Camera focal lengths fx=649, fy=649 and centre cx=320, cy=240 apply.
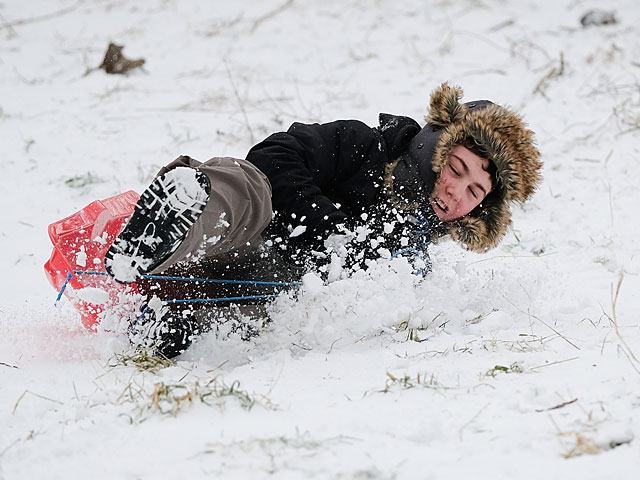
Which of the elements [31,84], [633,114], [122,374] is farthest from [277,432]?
[31,84]

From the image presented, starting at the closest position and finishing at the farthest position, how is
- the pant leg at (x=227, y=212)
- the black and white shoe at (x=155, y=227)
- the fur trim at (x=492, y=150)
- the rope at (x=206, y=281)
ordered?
1. the black and white shoe at (x=155, y=227)
2. the pant leg at (x=227, y=212)
3. the rope at (x=206, y=281)
4. the fur trim at (x=492, y=150)

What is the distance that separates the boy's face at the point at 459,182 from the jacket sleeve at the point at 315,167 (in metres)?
0.25

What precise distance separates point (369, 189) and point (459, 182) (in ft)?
1.04

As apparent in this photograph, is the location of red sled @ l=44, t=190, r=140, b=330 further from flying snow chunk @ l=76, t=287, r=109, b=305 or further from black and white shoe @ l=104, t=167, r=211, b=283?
black and white shoe @ l=104, t=167, r=211, b=283

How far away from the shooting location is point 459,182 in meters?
2.28

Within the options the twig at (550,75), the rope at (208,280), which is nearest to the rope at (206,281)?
the rope at (208,280)

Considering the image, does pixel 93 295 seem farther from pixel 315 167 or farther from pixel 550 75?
pixel 550 75

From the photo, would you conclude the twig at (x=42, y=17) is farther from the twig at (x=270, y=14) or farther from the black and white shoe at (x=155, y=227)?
the black and white shoe at (x=155, y=227)

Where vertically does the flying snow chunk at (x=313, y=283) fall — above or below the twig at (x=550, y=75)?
above

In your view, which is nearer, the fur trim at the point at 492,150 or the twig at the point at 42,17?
the fur trim at the point at 492,150

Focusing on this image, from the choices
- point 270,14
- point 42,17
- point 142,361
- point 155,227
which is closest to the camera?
point 155,227

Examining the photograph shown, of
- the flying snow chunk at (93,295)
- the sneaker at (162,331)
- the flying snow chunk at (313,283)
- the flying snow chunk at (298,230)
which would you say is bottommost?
the sneaker at (162,331)

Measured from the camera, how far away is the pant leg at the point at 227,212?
1816 mm

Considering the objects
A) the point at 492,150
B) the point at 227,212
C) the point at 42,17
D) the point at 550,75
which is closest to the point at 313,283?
the point at 227,212
